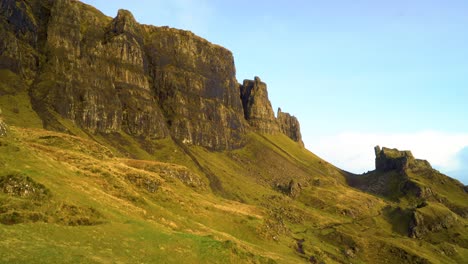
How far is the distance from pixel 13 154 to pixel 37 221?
69.2 feet

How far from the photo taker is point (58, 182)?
5350 centimetres

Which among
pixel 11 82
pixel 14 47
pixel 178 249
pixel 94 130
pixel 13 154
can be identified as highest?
pixel 14 47

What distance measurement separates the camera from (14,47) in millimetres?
190375

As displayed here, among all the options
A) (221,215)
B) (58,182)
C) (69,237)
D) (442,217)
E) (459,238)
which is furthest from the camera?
(442,217)

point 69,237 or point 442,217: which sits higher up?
point 442,217

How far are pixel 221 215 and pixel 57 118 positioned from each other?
4946 inches

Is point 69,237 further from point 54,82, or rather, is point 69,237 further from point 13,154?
point 54,82

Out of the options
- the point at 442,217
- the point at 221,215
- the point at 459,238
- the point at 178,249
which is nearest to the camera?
the point at 178,249

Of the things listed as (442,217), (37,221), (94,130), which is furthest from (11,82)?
(442,217)

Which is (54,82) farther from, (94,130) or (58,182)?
(58,182)

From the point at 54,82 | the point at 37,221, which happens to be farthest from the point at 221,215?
the point at 54,82

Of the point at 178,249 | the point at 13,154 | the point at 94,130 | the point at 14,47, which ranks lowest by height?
the point at 178,249

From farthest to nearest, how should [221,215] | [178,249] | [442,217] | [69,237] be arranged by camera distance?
[442,217] → [221,215] → [178,249] → [69,237]

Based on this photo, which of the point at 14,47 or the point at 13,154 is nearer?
the point at 13,154
